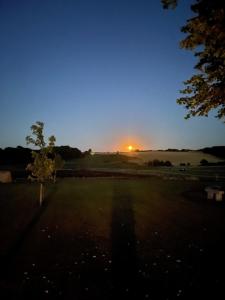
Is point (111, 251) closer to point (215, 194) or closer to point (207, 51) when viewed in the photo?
point (207, 51)

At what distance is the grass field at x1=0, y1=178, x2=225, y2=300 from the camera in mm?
9742

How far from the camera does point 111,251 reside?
13391 mm

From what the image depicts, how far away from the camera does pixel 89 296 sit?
9.24m

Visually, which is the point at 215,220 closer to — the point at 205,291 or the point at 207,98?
the point at 207,98

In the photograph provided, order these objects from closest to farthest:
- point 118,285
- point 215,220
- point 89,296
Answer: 1. point 89,296
2. point 118,285
3. point 215,220

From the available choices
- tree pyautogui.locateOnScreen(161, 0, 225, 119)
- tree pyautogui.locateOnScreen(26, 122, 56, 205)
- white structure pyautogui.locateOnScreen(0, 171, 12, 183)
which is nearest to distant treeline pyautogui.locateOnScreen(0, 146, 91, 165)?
white structure pyautogui.locateOnScreen(0, 171, 12, 183)

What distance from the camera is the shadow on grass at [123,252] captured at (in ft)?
32.1

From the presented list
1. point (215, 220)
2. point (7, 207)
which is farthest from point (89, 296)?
point (7, 207)

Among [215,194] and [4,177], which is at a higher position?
[4,177]

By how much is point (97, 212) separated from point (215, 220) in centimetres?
802

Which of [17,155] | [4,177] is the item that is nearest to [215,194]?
[4,177]

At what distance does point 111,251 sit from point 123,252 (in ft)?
1.75

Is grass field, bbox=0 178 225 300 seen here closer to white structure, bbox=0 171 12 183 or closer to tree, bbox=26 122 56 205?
tree, bbox=26 122 56 205

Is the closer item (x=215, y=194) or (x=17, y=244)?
(x=17, y=244)
